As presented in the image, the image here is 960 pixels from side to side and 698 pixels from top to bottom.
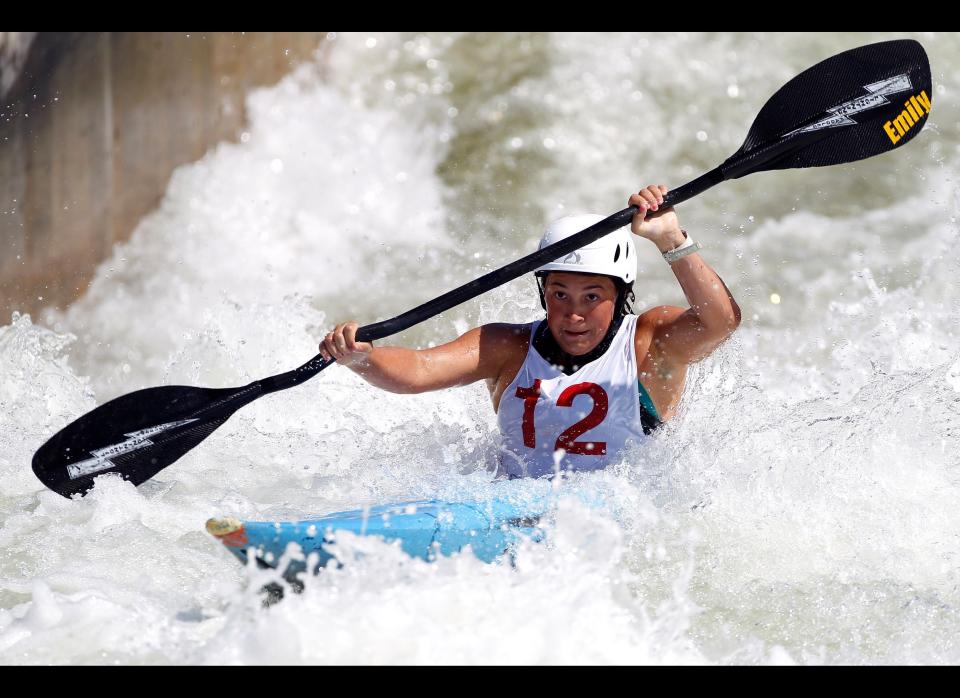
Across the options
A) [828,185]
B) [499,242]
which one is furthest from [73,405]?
[828,185]

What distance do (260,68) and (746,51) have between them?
3941mm

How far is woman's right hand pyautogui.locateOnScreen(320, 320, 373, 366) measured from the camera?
3.43 meters

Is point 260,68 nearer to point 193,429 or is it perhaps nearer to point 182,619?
point 193,429

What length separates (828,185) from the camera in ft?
26.2

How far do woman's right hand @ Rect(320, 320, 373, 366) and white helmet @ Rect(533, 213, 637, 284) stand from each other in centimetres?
63

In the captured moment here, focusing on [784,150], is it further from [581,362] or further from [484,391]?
[484,391]

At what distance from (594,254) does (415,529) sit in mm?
1082

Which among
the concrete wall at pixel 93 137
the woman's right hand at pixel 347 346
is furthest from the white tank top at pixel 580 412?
the concrete wall at pixel 93 137

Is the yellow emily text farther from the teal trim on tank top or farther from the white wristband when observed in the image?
the teal trim on tank top

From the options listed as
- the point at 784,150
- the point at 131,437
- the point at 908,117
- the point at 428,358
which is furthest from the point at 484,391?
the point at 908,117

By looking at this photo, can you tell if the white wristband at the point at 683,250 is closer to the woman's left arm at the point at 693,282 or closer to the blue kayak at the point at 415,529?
the woman's left arm at the point at 693,282

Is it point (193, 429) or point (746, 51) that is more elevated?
point (746, 51)

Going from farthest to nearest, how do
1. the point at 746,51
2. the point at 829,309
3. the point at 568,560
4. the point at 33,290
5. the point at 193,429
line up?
the point at 746,51
the point at 829,309
the point at 33,290
the point at 193,429
the point at 568,560

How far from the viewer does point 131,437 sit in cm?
392
